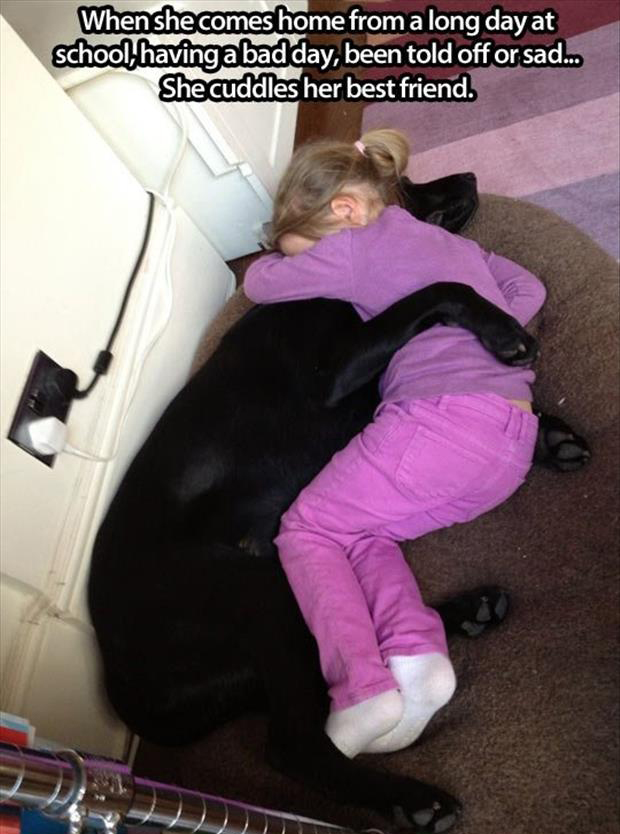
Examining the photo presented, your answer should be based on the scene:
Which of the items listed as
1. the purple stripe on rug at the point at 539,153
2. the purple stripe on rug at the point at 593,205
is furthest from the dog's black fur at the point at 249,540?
the purple stripe on rug at the point at 539,153

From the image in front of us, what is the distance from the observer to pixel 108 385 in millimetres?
1171

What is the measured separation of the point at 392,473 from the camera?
95cm

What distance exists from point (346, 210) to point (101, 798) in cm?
87

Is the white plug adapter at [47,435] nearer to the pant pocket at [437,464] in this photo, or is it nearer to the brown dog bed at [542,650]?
the brown dog bed at [542,650]

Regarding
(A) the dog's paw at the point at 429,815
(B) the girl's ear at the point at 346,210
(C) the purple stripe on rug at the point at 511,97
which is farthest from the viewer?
(C) the purple stripe on rug at the point at 511,97

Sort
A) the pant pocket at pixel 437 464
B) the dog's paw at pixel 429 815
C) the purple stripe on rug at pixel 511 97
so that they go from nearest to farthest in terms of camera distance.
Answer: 1. the dog's paw at pixel 429 815
2. the pant pocket at pixel 437 464
3. the purple stripe on rug at pixel 511 97

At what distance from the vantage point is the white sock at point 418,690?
881 mm

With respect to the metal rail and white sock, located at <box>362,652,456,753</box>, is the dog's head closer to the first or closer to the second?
white sock, located at <box>362,652,456,753</box>

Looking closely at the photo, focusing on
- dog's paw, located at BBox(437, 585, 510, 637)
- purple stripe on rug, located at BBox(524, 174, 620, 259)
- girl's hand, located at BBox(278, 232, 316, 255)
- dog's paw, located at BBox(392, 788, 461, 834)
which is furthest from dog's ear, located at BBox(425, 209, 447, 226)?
dog's paw, located at BBox(392, 788, 461, 834)

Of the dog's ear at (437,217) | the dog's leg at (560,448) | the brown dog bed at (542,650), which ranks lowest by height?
the brown dog bed at (542,650)

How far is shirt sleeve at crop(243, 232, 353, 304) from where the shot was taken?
100cm

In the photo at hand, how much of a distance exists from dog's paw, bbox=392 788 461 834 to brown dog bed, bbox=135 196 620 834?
2 cm

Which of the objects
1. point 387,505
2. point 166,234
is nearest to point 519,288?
point 387,505

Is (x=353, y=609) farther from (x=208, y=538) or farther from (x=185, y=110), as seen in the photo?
(x=185, y=110)
